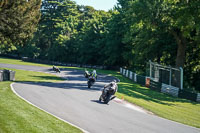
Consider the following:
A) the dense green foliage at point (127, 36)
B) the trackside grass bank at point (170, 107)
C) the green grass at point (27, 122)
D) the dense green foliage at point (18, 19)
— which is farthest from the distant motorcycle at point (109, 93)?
the dense green foliage at point (18, 19)

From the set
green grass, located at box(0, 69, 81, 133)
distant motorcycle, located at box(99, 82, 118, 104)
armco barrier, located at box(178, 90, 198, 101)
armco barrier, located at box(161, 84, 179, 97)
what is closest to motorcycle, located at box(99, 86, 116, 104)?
distant motorcycle, located at box(99, 82, 118, 104)

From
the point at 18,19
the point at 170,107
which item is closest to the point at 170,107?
the point at 170,107

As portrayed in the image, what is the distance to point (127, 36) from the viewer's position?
4850 cm

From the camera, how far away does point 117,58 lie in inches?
2562

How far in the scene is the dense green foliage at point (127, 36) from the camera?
104 feet

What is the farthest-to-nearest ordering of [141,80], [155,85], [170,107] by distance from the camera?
[141,80] → [155,85] → [170,107]

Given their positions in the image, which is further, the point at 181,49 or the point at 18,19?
the point at 181,49

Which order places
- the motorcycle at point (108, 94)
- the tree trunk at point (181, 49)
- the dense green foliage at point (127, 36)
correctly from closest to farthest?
Result: the motorcycle at point (108, 94), the dense green foliage at point (127, 36), the tree trunk at point (181, 49)

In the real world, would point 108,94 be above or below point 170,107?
above

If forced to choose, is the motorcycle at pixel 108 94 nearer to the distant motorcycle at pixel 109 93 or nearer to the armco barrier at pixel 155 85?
the distant motorcycle at pixel 109 93

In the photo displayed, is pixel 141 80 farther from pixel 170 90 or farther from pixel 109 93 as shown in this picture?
pixel 109 93

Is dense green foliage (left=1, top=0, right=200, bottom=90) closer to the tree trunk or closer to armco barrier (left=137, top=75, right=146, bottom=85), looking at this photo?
the tree trunk

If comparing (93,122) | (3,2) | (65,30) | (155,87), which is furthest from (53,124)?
(65,30)

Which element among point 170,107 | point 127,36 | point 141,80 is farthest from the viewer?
point 127,36
